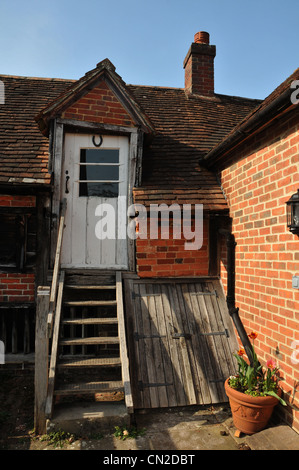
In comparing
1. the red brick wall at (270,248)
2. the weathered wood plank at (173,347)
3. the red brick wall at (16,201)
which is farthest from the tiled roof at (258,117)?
the red brick wall at (16,201)

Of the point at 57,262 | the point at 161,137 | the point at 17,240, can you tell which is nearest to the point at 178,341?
the point at 57,262

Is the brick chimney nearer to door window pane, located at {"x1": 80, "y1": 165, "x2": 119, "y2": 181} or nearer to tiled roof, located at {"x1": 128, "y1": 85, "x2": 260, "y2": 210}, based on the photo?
tiled roof, located at {"x1": 128, "y1": 85, "x2": 260, "y2": 210}

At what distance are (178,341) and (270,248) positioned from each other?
6.08 ft

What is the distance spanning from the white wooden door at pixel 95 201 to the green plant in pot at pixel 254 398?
2452 mm

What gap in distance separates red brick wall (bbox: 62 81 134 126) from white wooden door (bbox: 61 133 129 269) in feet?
→ 0.93

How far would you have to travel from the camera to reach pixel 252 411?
3.22 m

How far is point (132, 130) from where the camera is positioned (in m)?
5.03

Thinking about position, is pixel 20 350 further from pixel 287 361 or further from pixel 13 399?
pixel 287 361

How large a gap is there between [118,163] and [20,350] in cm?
347

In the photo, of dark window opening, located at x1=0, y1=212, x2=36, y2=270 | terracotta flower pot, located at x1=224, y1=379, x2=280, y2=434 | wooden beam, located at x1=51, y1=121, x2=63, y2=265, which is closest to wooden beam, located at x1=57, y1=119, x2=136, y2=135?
wooden beam, located at x1=51, y1=121, x2=63, y2=265

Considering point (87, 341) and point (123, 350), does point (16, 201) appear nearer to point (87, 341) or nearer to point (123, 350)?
point (87, 341)

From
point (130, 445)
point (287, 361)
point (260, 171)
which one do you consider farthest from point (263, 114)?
point (130, 445)

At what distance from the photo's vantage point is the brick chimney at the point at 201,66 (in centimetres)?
765

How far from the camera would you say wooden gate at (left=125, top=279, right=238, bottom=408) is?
3916 mm
